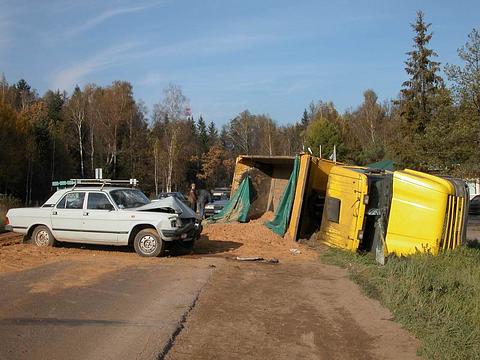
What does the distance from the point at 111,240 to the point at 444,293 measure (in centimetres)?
769

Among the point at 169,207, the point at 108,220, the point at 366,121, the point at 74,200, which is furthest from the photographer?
the point at 366,121

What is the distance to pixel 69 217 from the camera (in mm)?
13398

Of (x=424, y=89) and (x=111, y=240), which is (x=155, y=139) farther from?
(x=111, y=240)

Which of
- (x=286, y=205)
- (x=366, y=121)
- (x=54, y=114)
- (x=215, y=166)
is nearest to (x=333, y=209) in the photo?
(x=286, y=205)

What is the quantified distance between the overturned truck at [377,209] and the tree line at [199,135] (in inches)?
315

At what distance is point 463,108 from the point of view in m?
21.2

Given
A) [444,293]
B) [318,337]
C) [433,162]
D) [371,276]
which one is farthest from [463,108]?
[318,337]

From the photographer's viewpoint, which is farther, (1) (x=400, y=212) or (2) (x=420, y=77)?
(2) (x=420, y=77)

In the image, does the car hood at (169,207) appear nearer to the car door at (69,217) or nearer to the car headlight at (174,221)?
the car headlight at (174,221)

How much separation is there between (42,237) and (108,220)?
2116 mm

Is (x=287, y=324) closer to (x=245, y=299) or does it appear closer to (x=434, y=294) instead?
(x=245, y=299)

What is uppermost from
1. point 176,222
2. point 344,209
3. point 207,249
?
point 344,209

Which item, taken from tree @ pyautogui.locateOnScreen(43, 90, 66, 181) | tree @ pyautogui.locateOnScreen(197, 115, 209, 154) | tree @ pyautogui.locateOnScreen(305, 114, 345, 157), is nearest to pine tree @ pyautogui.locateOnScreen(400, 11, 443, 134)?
tree @ pyautogui.locateOnScreen(305, 114, 345, 157)

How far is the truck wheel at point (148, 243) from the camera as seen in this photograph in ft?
41.4
